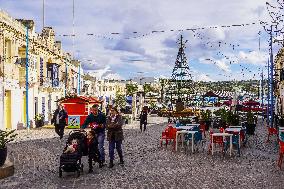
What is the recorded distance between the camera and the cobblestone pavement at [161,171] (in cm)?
990

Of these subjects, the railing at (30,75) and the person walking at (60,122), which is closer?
the person walking at (60,122)

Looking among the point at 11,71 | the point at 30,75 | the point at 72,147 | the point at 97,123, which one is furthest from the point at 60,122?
the point at 30,75

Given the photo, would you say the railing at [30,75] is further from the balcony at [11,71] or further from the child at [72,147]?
the child at [72,147]

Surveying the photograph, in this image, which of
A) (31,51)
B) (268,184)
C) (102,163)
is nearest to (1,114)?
(31,51)

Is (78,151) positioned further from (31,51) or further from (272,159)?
(31,51)

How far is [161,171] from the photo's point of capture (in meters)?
11.5

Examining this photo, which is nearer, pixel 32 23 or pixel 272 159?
pixel 272 159

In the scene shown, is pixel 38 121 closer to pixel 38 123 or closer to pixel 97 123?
pixel 38 123

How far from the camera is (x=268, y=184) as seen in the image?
982 centimetres

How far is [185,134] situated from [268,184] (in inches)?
296

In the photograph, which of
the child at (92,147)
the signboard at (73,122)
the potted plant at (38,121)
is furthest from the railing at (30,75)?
the child at (92,147)

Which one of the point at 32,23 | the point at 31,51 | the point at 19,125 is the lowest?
the point at 19,125

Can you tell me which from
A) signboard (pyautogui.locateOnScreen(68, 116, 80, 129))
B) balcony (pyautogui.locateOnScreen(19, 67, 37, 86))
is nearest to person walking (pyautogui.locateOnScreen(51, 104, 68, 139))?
signboard (pyautogui.locateOnScreen(68, 116, 80, 129))

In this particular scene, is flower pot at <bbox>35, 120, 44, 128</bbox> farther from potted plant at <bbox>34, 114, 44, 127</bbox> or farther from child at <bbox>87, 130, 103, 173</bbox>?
child at <bbox>87, 130, 103, 173</bbox>
